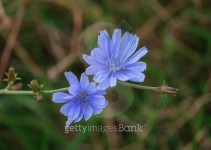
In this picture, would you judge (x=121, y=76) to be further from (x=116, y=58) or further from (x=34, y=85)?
(x=34, y=85)

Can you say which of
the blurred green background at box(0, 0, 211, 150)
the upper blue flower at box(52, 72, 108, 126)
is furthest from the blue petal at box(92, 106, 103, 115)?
the blurred green background at box(0, 0, 211, 150)

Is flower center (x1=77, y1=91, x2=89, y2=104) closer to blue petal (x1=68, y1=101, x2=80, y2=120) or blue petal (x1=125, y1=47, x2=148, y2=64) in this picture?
blue petal (x1=68, y1=101, x2=80, y2=120)

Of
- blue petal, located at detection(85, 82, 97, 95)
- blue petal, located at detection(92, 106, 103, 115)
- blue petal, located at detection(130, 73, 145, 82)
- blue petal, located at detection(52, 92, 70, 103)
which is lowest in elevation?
blue petal, located at detection(92, 106, 103, 115)

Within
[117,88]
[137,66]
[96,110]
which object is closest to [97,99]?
[96,110]

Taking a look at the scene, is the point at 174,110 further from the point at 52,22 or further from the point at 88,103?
the point at 88,103

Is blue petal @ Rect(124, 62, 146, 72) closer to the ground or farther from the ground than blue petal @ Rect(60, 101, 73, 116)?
farther from the ground

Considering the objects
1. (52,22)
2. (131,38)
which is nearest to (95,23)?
(52,22)

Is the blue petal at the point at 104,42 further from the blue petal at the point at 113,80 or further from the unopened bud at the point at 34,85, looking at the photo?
the unopened bud at the point at 34,85

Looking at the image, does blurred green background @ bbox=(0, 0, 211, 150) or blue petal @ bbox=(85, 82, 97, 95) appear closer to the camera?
blue petal @ bbox=(85, 82, 97, 95)
